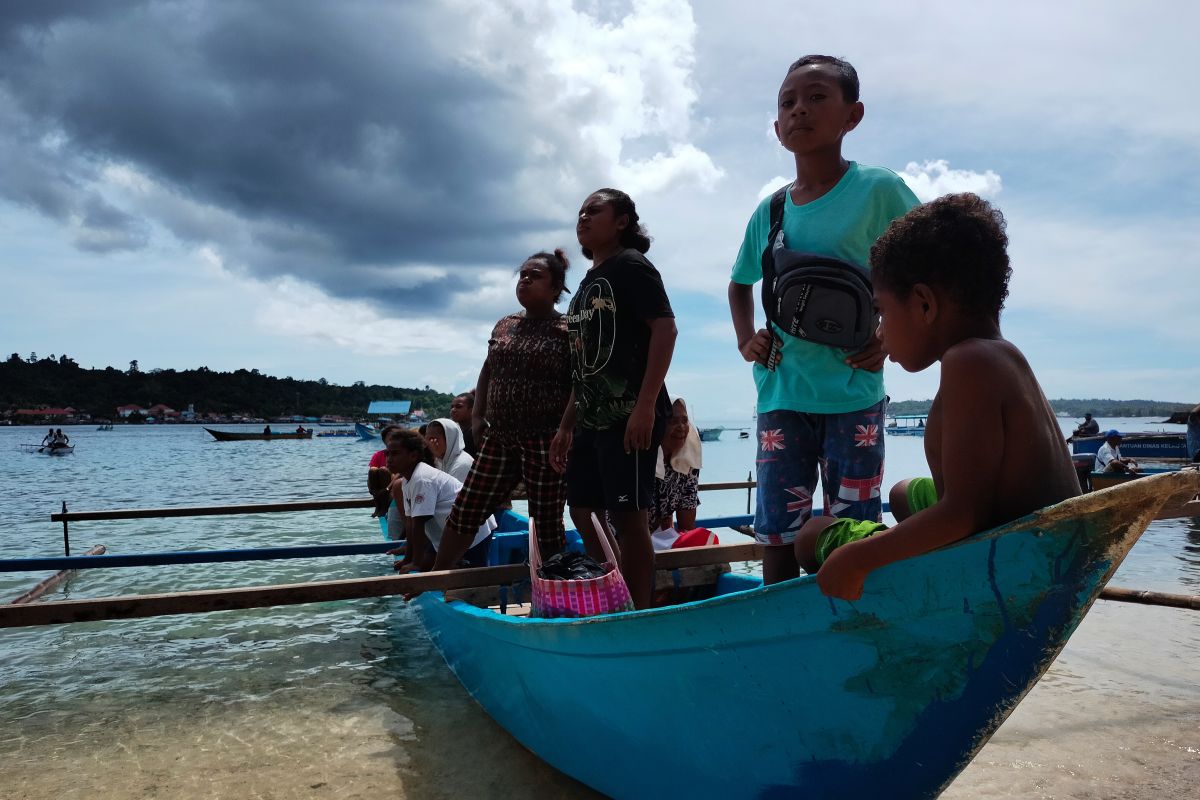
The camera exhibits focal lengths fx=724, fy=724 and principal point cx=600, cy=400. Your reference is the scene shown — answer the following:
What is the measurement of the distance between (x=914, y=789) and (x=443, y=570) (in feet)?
9.01

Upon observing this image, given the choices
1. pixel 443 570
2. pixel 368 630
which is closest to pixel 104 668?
pixel 368 630

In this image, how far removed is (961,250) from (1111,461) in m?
14.8

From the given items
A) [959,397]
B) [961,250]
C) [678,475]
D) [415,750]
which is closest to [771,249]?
[961,250]

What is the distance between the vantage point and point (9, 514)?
1684 centimetres

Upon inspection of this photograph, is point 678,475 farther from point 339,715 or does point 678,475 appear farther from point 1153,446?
point 1153,446

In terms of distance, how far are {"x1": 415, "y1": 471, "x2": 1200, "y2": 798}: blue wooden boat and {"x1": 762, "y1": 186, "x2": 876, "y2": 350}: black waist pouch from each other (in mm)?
1020

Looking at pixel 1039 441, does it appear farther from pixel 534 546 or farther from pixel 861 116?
pixel 534 546

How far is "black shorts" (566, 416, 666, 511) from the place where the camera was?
3.04m

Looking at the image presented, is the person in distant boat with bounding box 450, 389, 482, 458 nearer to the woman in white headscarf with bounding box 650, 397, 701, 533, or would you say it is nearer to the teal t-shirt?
the woman in white headscarf with bounding box 650, 397, 701, 533

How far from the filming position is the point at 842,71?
2.47 m

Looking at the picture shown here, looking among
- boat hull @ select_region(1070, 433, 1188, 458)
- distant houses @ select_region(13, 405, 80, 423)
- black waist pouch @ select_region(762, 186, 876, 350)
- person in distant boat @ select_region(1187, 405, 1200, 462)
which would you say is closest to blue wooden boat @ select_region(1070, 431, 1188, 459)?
boat hull @ select_region(1070, 433, 1188, 458)

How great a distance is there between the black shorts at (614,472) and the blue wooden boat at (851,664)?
76cm

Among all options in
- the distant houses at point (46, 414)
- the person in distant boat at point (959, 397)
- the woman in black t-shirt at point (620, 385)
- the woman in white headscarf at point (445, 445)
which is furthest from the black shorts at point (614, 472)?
the distant houses at point (46, 414)

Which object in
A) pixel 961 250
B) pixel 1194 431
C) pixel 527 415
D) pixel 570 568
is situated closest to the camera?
pixel 961 250
